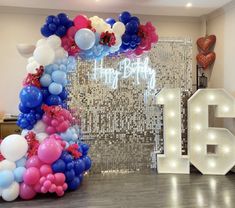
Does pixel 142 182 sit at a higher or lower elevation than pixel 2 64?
lower

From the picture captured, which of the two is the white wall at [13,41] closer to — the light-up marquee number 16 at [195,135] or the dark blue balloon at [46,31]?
the dark blue balloon at [46,31]

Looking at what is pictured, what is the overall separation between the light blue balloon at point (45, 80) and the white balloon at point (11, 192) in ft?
4.19

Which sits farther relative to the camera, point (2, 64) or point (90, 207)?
point (2, 64)

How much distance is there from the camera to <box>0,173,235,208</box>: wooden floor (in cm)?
324

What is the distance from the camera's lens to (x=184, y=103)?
485 centimetres

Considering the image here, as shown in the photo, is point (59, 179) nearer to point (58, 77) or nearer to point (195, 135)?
point (58, 77)

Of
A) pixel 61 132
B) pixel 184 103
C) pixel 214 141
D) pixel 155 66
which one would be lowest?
pixel 214 141

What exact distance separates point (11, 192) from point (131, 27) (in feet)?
8.89

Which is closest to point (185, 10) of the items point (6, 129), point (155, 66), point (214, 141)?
point (155, 66)

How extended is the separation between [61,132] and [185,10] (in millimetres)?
3290

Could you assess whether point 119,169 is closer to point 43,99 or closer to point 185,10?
point 43,99

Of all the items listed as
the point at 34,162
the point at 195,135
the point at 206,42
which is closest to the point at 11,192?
the point at 34,162

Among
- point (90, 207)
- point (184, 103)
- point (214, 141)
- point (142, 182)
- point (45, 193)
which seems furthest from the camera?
point (184, 103)

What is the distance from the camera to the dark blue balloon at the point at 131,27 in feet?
13.3
